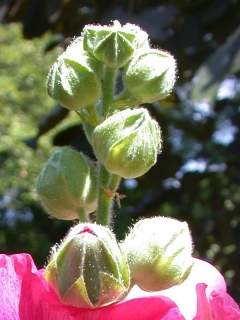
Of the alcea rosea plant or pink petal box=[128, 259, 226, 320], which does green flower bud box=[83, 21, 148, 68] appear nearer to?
the alcea rosea plant

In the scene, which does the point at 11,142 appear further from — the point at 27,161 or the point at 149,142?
the point at 149,142

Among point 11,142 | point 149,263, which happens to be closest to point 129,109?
point 149,263

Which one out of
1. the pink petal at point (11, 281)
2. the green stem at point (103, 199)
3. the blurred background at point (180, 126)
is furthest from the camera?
the blurred background at point (180, 126)

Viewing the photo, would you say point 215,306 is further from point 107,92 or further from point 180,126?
point 180,126

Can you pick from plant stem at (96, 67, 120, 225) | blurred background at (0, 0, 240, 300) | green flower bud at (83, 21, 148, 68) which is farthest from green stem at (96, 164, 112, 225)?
blurred background at (0, 0, 240, 300)

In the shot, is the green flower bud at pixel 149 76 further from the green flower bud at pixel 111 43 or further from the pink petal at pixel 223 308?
the pink petal at pixel 223 308

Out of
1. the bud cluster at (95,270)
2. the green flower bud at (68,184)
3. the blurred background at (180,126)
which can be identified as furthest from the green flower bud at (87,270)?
the blurred background at (180,126)
